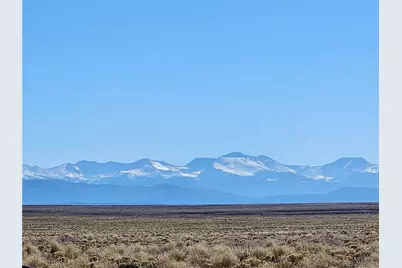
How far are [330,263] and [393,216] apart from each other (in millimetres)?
6147

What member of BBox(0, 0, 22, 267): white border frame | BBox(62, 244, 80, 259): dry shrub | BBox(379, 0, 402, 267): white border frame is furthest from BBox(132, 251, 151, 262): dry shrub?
BBox(379, 0, 402, 267): white border frame

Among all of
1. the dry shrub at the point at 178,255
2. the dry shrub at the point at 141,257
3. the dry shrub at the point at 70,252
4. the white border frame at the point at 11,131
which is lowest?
the dry shrub at the point at 70,252

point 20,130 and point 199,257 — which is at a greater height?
point 20,130

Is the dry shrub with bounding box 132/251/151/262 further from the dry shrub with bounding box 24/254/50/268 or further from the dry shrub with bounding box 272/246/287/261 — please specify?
the dry shrub with bounding box 272/246/287/261

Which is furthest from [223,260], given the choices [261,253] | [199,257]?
[261,253]

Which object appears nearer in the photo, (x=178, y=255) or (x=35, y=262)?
(x=35, y=262)

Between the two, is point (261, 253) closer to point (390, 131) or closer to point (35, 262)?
point (35, 262)

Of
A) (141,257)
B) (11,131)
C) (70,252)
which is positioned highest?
(11,131)

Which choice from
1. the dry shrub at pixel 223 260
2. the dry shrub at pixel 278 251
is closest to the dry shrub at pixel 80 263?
the dry shrub at pixel 223 260

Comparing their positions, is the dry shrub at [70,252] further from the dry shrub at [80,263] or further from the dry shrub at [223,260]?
the dry shrub at [223,260]

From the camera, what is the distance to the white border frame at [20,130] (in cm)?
241

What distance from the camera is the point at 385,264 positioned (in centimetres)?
240

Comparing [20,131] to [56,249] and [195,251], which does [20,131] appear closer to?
[195,251]

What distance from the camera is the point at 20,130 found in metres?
2.51
